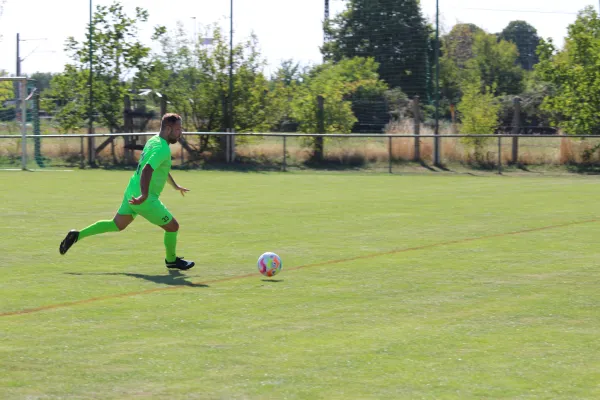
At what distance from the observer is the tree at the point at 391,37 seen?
4300cm

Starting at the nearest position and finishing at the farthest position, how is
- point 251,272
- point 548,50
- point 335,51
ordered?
1. point 251,272
2. point 548,50
3. point 335,51

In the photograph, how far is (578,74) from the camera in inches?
1320

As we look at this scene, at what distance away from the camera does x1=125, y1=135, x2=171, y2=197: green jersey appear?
35.4 feet

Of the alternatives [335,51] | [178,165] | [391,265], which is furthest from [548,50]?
[391,265]

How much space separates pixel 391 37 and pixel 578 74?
42.8ft

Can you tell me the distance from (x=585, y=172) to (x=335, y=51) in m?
21.7

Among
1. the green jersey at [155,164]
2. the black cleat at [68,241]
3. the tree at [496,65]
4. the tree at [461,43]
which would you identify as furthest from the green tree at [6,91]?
the tree at [461,43]

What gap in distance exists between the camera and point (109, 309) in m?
8.55

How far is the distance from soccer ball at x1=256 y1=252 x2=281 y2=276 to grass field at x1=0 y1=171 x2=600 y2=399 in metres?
0.12

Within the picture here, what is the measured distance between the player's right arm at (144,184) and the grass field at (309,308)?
809 millimetres

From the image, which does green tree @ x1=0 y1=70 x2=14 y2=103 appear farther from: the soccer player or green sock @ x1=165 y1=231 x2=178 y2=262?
green sock @ x1=165 y1=231 x2=178 y2=262

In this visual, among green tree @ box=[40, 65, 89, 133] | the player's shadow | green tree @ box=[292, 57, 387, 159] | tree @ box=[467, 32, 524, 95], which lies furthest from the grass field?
tree @ box=[467, 32, 524, 95]

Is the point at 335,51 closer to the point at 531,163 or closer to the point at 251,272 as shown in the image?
the point at 531,163

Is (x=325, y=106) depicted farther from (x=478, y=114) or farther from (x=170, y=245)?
(x=170, y=245)
